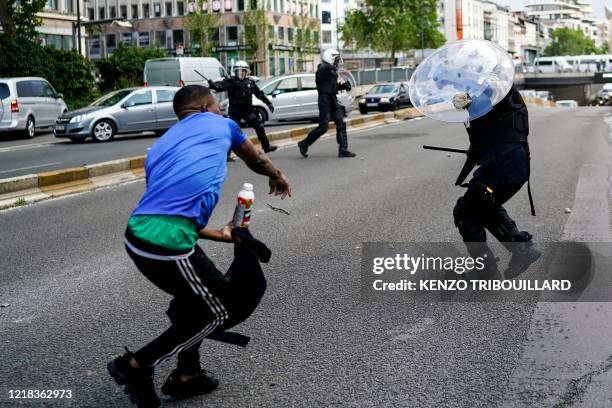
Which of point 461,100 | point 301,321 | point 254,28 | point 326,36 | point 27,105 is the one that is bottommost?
point 301,321

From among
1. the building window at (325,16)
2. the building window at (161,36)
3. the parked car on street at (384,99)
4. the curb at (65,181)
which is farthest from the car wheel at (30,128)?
the building window at (325,16)

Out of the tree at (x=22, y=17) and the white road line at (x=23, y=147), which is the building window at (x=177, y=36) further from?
the white road line at (x=23, y=147)

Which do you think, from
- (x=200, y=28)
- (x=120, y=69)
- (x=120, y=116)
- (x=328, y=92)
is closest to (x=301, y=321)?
(x=328, y=92)

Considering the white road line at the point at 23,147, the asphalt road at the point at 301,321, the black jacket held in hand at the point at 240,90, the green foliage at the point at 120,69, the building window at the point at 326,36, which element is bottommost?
the asphalt road at the point at 301,321

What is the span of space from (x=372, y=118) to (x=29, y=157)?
12.6 m

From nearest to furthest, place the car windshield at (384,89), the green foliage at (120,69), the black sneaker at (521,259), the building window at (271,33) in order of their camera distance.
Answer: the black sneaker at (521,259), the car windshield at (384,89), the green foliage at (120,69), the building window at (271,33)

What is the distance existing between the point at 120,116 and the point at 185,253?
2109 centimetres

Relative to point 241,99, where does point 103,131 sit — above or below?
below

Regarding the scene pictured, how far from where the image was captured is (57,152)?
2056cm

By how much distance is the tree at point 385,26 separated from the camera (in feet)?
329

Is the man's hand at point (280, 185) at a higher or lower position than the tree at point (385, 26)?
lower

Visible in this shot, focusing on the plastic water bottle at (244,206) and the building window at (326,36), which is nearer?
the plastic water bottle at (244,206)

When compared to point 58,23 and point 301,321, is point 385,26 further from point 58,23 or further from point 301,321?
point 301,321

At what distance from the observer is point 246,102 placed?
15.9 metres
